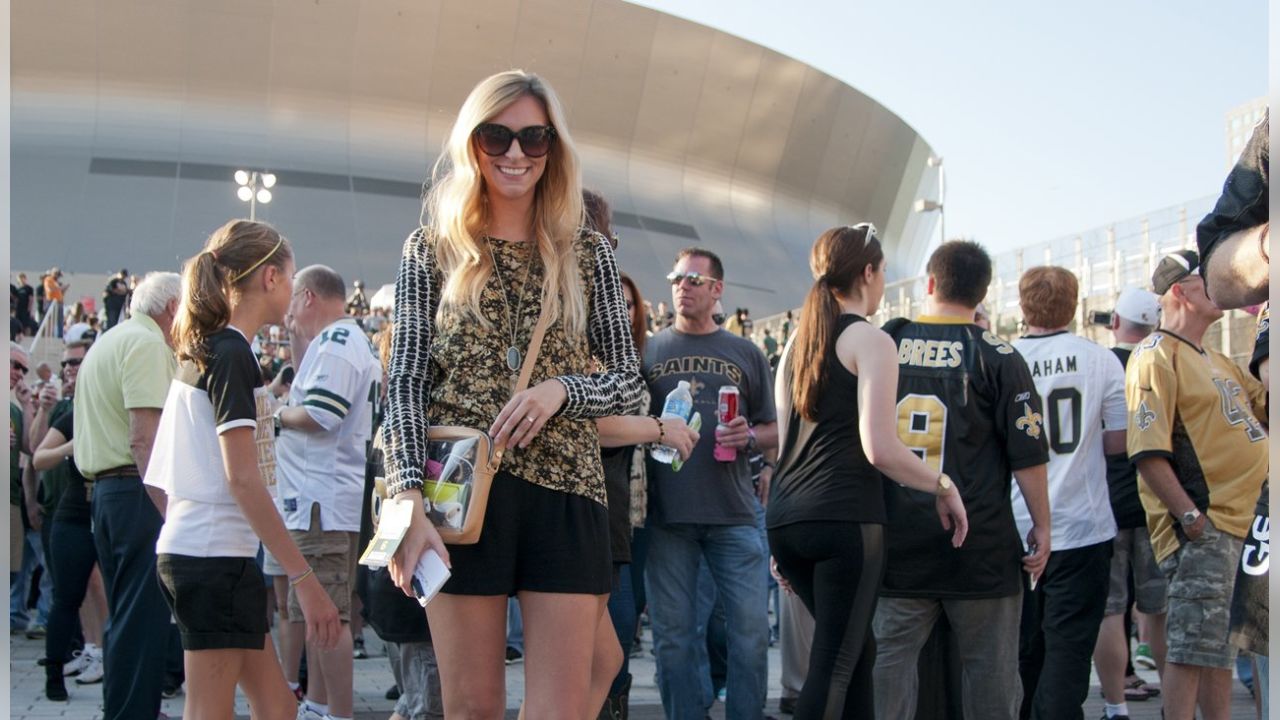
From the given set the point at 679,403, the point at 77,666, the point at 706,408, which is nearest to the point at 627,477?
the point at 679,403

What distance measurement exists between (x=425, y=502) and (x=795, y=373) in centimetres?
212

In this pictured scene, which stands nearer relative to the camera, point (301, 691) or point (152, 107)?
point (301, 691)

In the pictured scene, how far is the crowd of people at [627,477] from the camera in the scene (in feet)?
10.4

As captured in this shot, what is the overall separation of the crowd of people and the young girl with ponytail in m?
0.01

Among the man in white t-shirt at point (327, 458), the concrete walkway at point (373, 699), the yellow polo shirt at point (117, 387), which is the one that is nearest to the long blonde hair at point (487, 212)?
the yellow polo shirt at point (117, 387)

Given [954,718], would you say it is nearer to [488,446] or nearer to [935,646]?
[935,646]

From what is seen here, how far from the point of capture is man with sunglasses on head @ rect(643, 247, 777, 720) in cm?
592

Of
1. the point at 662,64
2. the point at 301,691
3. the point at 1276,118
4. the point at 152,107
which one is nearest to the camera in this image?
the point at 1276,118

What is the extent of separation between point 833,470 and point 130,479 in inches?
126

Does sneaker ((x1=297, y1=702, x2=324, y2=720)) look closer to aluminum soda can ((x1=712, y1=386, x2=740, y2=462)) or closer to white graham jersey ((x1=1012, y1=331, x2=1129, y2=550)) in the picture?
aluminum soda can ((x1=712, y1=386, x2=740, y2=462))

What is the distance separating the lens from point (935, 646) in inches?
203

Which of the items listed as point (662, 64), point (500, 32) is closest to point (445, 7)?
point (500, 32)

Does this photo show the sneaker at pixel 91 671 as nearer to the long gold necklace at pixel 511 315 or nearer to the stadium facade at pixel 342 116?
the long gold necklace at pixel 511 315


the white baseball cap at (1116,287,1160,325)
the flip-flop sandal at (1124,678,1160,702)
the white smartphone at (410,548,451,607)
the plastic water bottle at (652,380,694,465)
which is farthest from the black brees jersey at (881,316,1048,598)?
the flip-flop sandal at (1124,678,1160,702)
